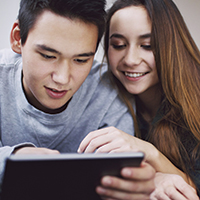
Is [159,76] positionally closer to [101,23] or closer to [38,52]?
[101,23]

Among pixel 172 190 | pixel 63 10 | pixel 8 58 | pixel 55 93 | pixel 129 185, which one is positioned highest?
pixel 63 10

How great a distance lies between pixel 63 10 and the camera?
854 millimetres

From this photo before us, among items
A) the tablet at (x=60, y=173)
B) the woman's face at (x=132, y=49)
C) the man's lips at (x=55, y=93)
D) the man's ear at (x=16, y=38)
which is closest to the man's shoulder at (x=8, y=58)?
the man's ear at (x=16, y=38)

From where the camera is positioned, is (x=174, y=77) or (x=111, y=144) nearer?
(x=111, y=144)

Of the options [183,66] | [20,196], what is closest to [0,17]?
[183,66]

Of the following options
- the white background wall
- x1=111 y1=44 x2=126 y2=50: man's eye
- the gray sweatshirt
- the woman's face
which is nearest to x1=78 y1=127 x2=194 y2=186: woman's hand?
the gray sweatshirt

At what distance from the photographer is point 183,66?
1141 millimetres

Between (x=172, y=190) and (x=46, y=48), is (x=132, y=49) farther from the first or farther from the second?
(x=172, y=190)

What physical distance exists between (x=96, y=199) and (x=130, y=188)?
3.5 inches

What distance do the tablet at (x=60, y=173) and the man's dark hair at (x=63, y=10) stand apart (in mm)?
575

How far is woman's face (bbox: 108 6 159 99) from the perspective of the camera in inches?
41.9

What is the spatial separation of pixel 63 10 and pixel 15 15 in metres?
1.01

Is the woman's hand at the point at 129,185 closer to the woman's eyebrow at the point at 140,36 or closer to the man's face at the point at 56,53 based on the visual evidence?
the man's face at the point at 56,53

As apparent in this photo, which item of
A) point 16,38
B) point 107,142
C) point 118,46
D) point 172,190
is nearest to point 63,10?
point 16,38
